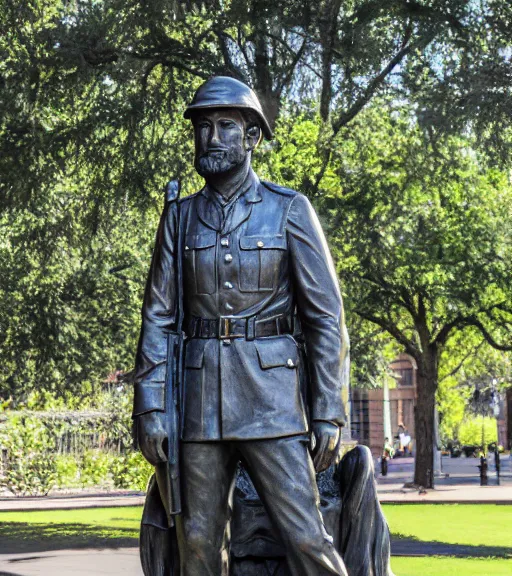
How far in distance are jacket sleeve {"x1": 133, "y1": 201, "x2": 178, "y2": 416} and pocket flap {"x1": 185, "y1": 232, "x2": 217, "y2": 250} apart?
0.24 ft

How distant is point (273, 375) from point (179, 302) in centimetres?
57

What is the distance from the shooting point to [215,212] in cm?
601

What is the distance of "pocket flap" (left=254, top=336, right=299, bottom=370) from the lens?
226 inches

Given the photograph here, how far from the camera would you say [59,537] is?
19.6 metres

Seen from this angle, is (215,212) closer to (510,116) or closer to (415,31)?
(510,116)

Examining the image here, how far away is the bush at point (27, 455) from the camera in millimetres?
27969

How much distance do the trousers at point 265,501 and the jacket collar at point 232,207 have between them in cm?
100

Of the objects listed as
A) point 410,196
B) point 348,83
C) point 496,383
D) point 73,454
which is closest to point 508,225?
point 410,196

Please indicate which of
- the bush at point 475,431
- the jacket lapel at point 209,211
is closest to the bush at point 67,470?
the jacket lapel at point 209,211

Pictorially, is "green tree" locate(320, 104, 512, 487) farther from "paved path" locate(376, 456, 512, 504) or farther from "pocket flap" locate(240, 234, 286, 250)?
"pocket flap" locate(240, 234, 286, 250)

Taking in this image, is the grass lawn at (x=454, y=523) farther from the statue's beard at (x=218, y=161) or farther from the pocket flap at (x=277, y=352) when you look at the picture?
the statue's beard at (x=218, y=161)

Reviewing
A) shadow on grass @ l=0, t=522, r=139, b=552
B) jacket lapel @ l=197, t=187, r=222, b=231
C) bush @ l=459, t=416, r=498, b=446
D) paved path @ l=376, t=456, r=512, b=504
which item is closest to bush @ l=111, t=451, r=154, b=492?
shadow on grass @ l=0, t=522, r=139, b=552

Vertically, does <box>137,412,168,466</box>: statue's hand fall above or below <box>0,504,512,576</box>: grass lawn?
above

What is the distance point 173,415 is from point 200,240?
0.81 meters
